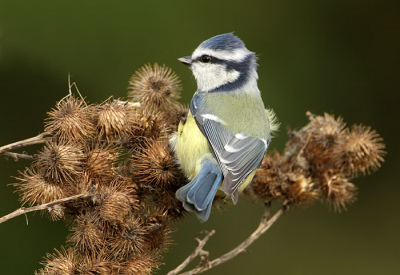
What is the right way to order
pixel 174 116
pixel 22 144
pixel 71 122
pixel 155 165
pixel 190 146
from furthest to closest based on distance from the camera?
1. pixel 174 116
2. pixel 190 146
3. pixel 155 165
4. pixel 71 122
5. pixel 22 144

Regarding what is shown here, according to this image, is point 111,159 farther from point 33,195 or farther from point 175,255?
point 175,255

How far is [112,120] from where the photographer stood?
1.64 meters

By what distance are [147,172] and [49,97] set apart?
4.21ft

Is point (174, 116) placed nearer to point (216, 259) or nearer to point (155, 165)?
point (155, 165)

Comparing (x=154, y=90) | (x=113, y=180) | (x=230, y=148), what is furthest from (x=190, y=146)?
(x=113, y=180)

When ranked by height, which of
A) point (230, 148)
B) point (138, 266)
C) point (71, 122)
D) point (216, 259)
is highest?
point (71, 122)

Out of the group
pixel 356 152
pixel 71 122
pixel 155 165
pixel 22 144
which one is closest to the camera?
pixel 22 144

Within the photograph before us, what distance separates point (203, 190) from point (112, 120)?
41 cm

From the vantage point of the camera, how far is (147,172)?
168 cm

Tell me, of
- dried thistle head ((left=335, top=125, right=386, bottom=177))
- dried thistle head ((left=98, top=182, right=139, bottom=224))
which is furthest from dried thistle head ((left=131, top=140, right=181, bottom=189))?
dried thistle head ((left=335, top=125, right=386, bottom=177))

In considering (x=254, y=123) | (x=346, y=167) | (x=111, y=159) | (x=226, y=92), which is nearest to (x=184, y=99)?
(x=226, y=92)

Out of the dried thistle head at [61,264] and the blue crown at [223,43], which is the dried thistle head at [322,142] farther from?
the dried thistle head at [61,264]

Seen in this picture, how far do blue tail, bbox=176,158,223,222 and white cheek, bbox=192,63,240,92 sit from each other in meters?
0.49

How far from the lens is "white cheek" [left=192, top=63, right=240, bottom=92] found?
225cm
